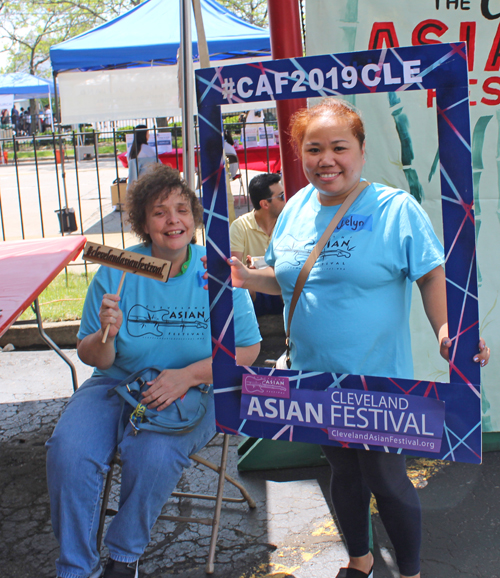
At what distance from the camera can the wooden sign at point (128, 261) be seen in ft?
6.23

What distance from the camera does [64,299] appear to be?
5.68m

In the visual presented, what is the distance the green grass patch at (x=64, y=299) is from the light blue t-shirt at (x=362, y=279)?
3.67 m

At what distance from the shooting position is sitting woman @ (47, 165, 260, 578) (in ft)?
6.62

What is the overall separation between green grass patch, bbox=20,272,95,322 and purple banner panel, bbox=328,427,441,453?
3808mm

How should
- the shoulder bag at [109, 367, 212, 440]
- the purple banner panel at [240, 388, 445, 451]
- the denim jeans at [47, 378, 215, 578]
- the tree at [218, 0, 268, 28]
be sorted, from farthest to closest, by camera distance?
the tree at [218, 0, 268, 28] < the shoulder bag at [109, 367, 212, 440] < the denim jeans at [47, 378, 215, 578] < the purple banner panel at [240, 388, 445, 451]

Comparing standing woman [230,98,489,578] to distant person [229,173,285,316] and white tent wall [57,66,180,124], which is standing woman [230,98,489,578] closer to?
distant person [229,173,285,316]

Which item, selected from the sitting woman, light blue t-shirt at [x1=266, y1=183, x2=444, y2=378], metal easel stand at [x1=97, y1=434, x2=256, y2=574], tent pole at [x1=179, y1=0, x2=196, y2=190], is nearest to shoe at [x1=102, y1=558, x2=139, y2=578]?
the sitting woman

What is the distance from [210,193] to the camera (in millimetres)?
1771

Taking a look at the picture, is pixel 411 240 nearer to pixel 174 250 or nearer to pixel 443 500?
pixel 174 250

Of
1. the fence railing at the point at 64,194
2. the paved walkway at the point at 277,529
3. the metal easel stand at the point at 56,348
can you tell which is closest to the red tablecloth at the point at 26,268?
the metal easel stand at the point at 56,348

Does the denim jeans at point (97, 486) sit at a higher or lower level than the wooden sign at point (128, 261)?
lower

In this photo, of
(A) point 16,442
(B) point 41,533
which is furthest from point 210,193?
(A) point 16,442

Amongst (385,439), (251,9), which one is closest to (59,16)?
(251,9)

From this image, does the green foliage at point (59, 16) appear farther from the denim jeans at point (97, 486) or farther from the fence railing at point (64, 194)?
the denim jeans at point (97, 486)
